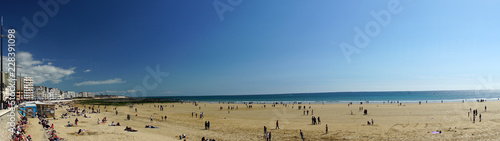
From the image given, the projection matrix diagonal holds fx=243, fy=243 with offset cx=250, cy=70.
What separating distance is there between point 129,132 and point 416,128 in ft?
84.0

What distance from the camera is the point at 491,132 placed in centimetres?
1922

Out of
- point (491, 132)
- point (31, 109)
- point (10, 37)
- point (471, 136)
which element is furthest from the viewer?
point (31, 109)

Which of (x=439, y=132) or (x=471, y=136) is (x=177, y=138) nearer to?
(x=439, y=132)

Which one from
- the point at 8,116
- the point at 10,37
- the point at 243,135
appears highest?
the point at 10,37

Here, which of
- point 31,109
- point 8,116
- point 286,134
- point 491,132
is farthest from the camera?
point 31,109

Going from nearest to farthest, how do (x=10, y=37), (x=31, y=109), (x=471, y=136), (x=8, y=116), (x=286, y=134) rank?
1. (x=10, y=37)
2. (x=8, y=116)
3. (x=471, y=136)
4. (x=286, y=134)
5. (x=31, y=109)

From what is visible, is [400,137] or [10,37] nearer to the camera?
[10,37]

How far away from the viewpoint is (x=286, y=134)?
810 inches

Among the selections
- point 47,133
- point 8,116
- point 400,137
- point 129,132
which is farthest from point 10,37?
point 400,137

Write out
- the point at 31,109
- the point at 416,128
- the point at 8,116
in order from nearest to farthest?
the point at 8,116, the point at 416,128, the point at 31,109

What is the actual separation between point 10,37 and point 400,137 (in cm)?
2598

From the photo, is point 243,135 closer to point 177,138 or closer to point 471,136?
point 177,138

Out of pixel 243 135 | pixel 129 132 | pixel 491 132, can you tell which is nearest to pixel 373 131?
pixel 491 132

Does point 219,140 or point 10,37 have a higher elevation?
point 10,37
